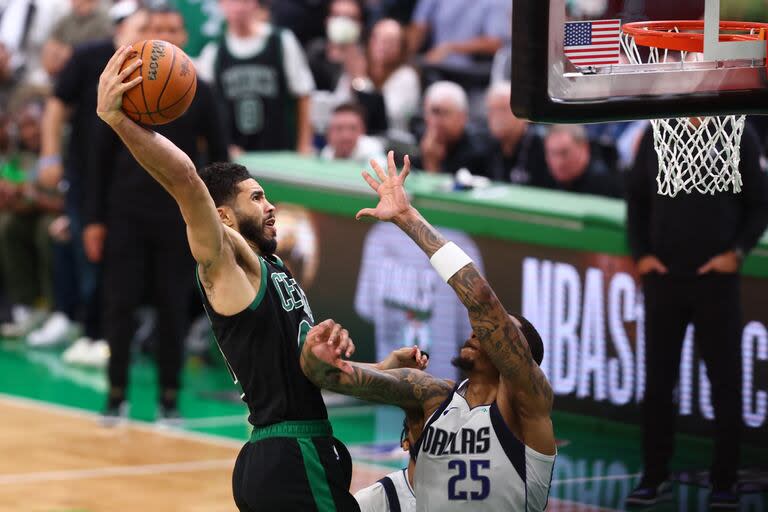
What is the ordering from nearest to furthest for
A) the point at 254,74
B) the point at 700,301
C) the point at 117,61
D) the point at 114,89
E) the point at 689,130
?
1. the point at 114,89
2. the point at 117,61
3. the point at 689,130
4. the point at 700,301
5. the point at 254,74

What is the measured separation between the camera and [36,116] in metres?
13.0

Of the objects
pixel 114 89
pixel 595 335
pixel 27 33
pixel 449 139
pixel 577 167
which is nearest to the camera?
pixel 114 89

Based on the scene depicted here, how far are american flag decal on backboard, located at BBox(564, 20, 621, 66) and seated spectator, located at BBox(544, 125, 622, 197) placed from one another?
3.86 m

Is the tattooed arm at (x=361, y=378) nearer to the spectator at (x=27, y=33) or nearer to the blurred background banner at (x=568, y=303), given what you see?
the blurred background banner at (x=568, y=303)

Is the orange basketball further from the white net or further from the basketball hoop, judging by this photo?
the white net

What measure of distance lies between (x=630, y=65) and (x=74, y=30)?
9027mm

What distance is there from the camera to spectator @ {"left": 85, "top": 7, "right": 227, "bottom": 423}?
9.57 meters

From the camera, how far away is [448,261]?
5426 mm

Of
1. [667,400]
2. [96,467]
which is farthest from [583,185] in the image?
[96,467]

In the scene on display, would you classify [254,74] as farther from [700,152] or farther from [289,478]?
[289,478]

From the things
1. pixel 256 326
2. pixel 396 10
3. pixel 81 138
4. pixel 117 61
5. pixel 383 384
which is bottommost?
pixel 383 384

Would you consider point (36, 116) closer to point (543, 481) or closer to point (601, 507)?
point (601, 507)

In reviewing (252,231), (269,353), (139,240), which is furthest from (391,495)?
(139,240)

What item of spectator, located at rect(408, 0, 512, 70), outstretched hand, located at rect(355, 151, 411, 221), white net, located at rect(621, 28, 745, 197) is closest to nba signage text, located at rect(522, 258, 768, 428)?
white net, located at rect(621, 28, 745, 197)
